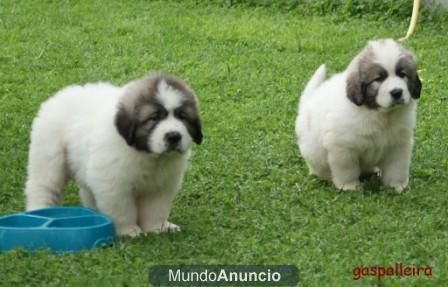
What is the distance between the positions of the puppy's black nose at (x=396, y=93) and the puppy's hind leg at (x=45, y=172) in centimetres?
221

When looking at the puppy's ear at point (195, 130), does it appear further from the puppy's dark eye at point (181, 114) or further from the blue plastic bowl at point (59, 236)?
the blue plastic bowl at point (59, 236)

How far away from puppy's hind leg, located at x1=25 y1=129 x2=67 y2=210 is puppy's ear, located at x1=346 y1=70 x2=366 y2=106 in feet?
6.62

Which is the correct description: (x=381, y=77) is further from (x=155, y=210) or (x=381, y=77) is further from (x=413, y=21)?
(x=413, y=21)

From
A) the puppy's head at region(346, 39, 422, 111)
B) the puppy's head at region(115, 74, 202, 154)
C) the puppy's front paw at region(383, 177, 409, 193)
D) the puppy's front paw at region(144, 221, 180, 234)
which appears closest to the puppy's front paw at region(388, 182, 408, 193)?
the puppy's front paw at region(383, 177, 409, 193)

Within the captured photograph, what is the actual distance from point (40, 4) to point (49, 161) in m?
8.95

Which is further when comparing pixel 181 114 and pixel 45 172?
pixel 45 172

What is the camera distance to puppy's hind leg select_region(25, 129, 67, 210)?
666 centimetres

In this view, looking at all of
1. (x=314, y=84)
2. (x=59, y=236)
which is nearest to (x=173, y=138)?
(x=59, y=236)

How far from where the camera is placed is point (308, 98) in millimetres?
7938

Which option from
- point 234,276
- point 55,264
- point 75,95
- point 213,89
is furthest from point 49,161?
point 213,89

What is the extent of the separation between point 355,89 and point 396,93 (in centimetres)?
32

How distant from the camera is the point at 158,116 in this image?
6.04 metres

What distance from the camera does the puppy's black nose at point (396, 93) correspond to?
7.00 meters

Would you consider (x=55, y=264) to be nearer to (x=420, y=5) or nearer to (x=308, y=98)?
(x=308, y=98)
